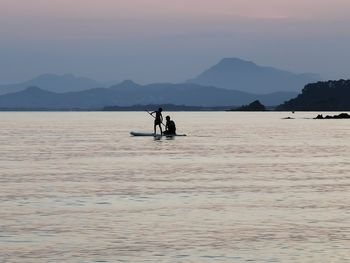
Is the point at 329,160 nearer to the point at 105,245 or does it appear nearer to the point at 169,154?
the point at 169,154

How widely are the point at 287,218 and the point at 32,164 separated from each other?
85.4 feet

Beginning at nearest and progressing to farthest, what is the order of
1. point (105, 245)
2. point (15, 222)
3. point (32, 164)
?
point (105, 245), point (15, 222), point (32, 164)

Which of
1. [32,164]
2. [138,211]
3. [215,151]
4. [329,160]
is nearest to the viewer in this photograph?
[138,211]

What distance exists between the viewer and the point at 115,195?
35.1 metres

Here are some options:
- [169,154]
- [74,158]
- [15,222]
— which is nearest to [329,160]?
[169,154]

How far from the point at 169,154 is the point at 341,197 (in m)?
28.7

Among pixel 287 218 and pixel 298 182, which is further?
pixel 298 182

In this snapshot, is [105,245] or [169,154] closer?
[105,245]

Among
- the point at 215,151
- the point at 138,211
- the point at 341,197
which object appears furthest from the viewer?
the point at 215,151

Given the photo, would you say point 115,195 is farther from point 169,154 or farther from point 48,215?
point 169,154

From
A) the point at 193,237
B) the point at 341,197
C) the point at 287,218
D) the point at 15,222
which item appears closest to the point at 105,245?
the point at 193,237

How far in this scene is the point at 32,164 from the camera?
172 feet

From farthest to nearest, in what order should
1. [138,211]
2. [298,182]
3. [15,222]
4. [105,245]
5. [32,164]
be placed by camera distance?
[32,164], [298,182], [138,211], [15,222], [105,245]

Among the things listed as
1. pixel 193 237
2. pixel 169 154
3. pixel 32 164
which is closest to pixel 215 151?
pixel 169 154
